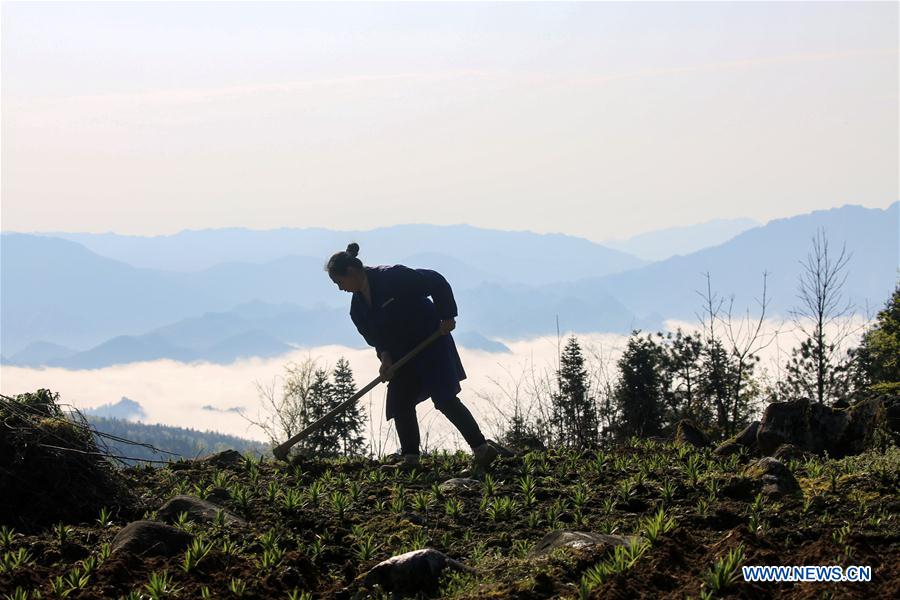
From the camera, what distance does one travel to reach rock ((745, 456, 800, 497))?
20.9ft

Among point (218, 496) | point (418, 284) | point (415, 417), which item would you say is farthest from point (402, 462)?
point (218, 496)

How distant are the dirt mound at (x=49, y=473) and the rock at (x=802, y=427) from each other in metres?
5.90

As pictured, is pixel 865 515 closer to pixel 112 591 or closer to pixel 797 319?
pixel 112 591

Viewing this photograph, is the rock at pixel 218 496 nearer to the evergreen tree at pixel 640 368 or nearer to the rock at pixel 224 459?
Answer: the rock at pixel 224 459

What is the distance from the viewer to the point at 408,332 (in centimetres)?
878

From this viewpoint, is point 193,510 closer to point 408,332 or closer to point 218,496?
point 218,496

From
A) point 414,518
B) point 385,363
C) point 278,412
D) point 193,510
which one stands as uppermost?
point 385,363

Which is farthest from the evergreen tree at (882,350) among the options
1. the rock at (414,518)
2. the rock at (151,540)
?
the rock at (151,540)

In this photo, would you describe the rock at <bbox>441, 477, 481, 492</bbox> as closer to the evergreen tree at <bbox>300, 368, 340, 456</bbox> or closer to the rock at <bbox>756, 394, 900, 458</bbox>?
the rock at <bbox>756, 394, 900, 458</bbox>

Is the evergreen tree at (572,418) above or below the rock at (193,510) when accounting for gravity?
above

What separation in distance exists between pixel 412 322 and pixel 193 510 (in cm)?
296

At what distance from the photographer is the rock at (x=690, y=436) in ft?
32.1

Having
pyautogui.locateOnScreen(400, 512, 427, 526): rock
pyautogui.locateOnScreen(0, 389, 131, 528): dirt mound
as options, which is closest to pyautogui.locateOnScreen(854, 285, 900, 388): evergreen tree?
pyautogui.locateOnScreen(400, 512, 427, 526): rock

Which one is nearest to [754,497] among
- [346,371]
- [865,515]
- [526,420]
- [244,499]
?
[865,515]
